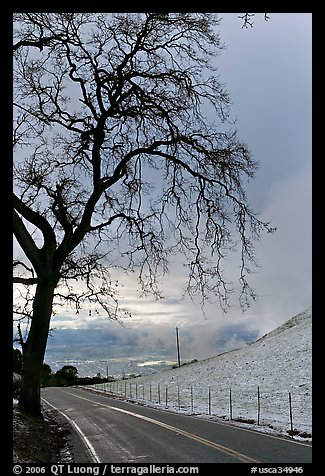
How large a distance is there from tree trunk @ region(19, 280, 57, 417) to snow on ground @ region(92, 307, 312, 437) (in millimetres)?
6682

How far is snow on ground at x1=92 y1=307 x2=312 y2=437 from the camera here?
2058cm

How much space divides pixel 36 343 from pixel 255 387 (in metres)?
22.9

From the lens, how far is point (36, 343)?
47.2ft

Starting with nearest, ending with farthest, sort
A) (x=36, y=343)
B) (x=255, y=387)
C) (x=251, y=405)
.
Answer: (x=36, y=343) → (x=251, y=405) → (x=255, y=387)

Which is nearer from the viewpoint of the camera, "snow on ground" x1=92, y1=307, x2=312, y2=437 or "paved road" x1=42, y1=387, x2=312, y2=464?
"paved road" x1=42, y1=387, x2=312, y2=464

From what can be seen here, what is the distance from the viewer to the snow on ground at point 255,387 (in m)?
20.6

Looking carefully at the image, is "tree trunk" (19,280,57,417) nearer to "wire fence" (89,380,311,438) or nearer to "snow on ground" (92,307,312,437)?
"snow on ground" (92,307,312,437)

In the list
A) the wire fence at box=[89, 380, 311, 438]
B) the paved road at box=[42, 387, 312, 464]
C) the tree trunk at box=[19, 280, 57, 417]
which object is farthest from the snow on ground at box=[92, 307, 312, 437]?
the tree trunk at box=[19, 280, 57, 417]

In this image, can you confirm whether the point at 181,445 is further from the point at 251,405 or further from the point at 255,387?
the point at 255,387

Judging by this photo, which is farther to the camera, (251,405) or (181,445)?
(251,405)

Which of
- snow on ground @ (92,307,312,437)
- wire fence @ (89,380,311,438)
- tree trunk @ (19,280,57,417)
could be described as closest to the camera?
tree trunk @ (19,280,57,417)

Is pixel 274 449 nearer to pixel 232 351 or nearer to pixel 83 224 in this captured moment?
pixel 83 224

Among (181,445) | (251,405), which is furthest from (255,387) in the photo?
(181,445)
